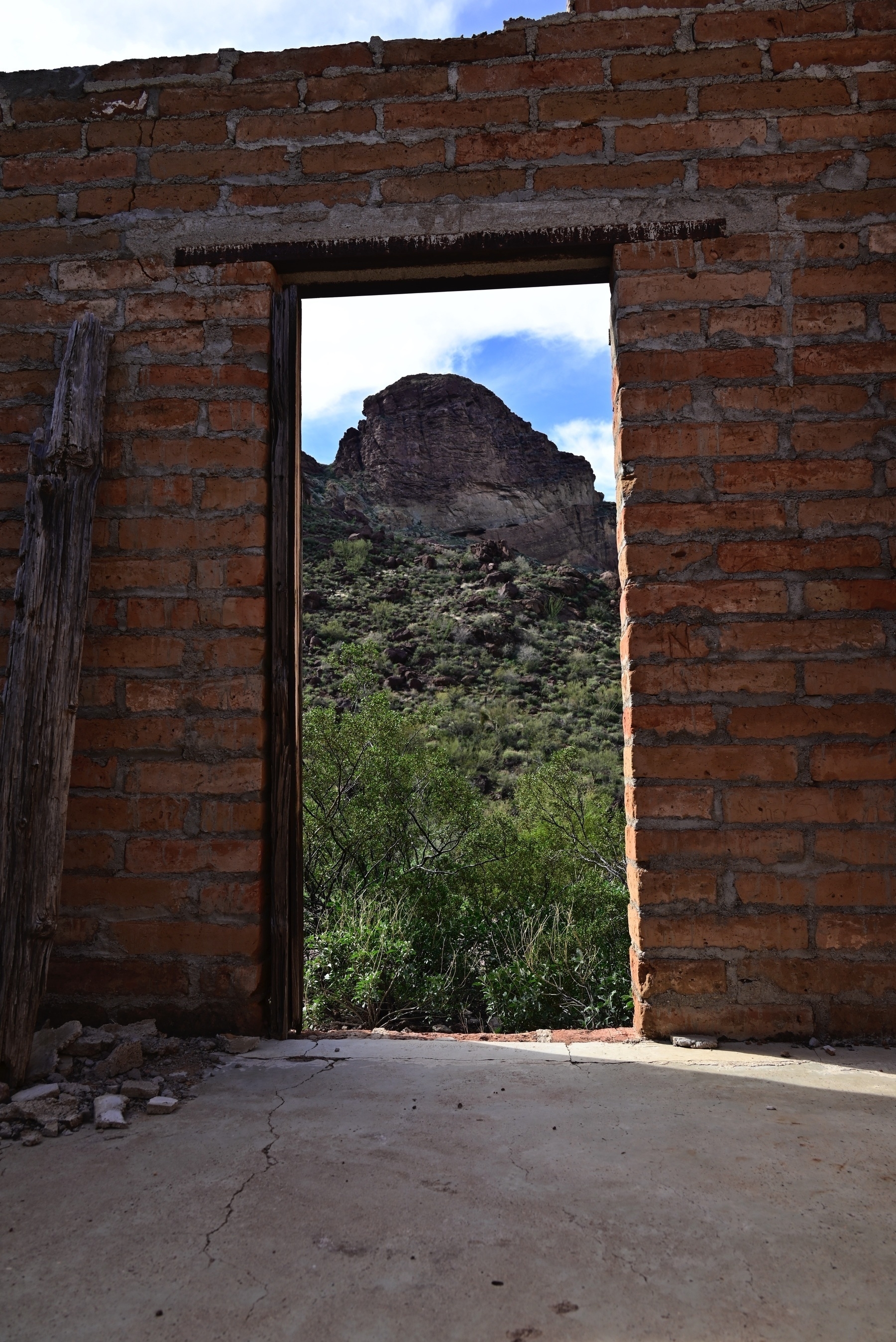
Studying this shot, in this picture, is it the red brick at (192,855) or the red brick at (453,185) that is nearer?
the red brick at (192,855)

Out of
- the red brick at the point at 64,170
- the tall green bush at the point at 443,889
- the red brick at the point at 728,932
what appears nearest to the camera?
the red brick at the point at 728,932

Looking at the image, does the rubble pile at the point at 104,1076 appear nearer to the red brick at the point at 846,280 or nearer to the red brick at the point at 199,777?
the red brick at the point at 199,777

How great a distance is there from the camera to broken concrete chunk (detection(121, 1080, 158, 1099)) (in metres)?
2.26

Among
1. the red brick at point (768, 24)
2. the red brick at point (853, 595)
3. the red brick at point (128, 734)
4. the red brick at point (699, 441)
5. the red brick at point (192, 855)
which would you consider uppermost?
the red brick at point (768, 24)

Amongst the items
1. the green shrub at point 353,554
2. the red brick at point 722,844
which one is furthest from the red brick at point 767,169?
the green shrub at point 353,554

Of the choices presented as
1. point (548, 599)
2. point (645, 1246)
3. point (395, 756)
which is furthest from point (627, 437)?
point (548, 599)

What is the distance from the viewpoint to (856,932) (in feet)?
8.54

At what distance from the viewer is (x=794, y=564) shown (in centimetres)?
273

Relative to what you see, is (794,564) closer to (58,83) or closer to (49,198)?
(49,198)

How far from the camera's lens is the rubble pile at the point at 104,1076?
211 cm

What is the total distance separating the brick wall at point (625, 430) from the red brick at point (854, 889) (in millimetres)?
10

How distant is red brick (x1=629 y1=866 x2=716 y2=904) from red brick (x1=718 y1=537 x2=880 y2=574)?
921 millimetres

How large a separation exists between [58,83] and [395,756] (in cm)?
457

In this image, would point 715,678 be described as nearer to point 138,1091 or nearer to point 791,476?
point 791,476
